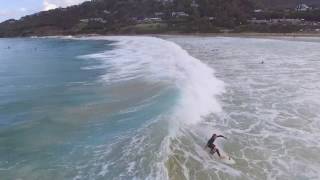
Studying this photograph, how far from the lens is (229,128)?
58.5ft

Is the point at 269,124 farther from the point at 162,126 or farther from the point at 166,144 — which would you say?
the point at 166,144

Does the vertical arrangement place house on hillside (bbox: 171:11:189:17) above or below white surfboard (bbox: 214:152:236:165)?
above

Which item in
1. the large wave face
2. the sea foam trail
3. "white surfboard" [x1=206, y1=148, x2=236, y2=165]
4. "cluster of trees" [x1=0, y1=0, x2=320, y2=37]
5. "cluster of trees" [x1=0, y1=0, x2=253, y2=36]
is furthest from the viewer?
"cluster of trees" [x1=0, y1=0, x2=253, y2=36]

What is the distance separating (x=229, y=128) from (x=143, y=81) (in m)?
11.9

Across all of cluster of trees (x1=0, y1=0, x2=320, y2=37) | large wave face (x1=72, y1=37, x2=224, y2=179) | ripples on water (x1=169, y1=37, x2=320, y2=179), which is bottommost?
ripples on water (x1=169, y1=37, x2=320, y2=179)

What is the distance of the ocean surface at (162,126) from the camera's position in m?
13.7

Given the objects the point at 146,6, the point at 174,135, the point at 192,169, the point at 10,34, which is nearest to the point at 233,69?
the point at 174,135

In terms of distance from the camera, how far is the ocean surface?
1372 centimetres

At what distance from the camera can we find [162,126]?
58.0 ft

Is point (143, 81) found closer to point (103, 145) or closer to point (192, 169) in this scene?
point (103, 145)

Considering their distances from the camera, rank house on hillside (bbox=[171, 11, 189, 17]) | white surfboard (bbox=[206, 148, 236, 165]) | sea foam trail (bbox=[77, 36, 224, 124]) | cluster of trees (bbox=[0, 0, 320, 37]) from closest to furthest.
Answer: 1. white surfboard (bbox=[206, 148, 236, 165])
2. sea foam trail (bbox=[77, 36, 224, 124])
3. cluster of trees (bbox=[0, 0, 320, 37])
4. house on hillside (bbox=[171, 11, 189, 17])

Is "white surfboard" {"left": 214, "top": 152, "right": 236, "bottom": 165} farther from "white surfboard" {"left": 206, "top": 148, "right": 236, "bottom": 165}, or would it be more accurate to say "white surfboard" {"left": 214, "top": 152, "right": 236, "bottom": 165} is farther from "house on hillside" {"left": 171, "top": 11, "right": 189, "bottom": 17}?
"house on hillside" {"left": 171, "top": 11, "right": 189, "bottom": 17}

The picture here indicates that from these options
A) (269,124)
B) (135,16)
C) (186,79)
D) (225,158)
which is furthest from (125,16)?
(225,158)

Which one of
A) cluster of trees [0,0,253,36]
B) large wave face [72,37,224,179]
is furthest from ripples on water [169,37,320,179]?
cluster of trees [0,0,253,36]
